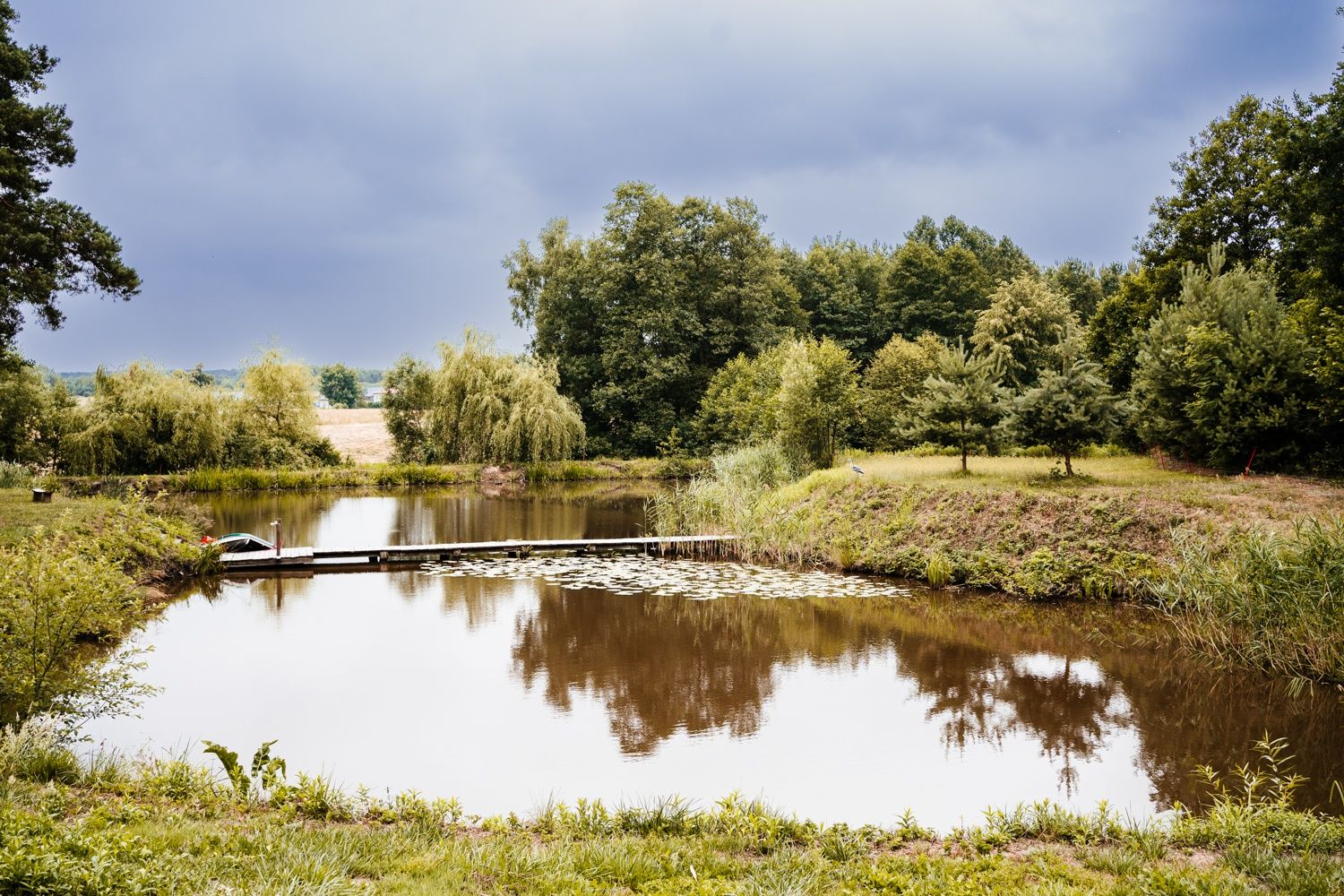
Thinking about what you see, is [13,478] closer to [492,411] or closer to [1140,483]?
[492,411]

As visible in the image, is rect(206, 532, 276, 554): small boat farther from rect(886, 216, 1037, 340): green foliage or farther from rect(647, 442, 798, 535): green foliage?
rect(886, 216, 1037, 340): green foliage

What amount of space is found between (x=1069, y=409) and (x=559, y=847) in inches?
604

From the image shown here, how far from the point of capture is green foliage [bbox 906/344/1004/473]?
1977cm

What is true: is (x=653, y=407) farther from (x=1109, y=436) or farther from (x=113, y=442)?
(x=1109, y=436)

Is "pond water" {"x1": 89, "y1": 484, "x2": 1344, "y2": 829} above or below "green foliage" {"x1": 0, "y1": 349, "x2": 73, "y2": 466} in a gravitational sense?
below

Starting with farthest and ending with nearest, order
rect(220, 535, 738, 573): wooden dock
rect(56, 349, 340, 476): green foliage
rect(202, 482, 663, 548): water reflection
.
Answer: rect(56, 349, 340, 476): green foliage < rect(202, 482, 663, 548): water reflection < rect(220, 535, 738, 573): wooden dock

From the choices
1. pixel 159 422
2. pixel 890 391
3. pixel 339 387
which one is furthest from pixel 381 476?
pixel 339 387

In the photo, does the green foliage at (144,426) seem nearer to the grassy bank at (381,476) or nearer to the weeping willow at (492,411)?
the grassy bank at (381,476)

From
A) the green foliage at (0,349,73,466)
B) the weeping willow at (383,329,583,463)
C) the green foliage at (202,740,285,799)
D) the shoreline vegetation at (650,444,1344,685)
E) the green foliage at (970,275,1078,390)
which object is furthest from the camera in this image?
the weeping willow at (383,329,583,463)

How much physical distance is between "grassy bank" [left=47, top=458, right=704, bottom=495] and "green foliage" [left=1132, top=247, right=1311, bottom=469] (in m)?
24.5

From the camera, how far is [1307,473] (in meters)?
17.2

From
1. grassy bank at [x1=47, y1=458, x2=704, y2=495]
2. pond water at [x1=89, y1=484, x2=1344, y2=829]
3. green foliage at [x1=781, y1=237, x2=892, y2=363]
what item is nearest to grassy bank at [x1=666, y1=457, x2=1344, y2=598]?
pond water at [x1=89, y1=484, x2=1344, y2=829]

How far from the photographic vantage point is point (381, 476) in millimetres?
37094

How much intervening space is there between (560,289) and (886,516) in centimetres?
3365
